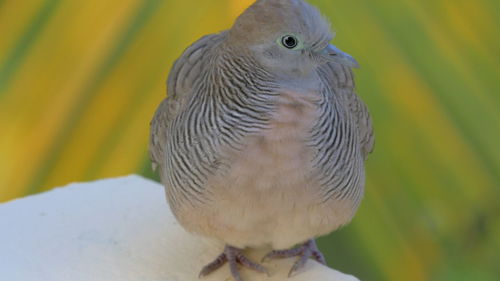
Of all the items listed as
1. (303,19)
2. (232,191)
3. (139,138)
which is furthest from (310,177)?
(139,138)

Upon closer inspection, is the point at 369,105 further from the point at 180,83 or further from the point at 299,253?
the point at 180,83

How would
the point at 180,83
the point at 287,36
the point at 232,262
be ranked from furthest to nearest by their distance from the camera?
the point at 232,262, the point at 180,83, the point at 287,36

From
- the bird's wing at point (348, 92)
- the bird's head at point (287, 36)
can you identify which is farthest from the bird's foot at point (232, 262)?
the bird's head at point (287, 36)

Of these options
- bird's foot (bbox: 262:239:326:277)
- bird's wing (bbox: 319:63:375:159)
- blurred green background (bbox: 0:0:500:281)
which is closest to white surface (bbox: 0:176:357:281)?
bird's foot (bbox: 262:239:326:277)

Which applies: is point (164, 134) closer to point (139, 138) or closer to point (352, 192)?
point (352, 192)

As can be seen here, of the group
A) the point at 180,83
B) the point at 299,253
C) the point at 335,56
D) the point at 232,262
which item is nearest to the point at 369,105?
the point at 299,253

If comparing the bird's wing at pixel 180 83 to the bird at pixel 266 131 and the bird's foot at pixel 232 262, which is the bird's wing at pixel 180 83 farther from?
the bird's foot at pixel 232 262

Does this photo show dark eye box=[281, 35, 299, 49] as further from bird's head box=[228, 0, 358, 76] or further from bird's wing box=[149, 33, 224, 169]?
bird's wing box=[149, 33, 224, 169]
